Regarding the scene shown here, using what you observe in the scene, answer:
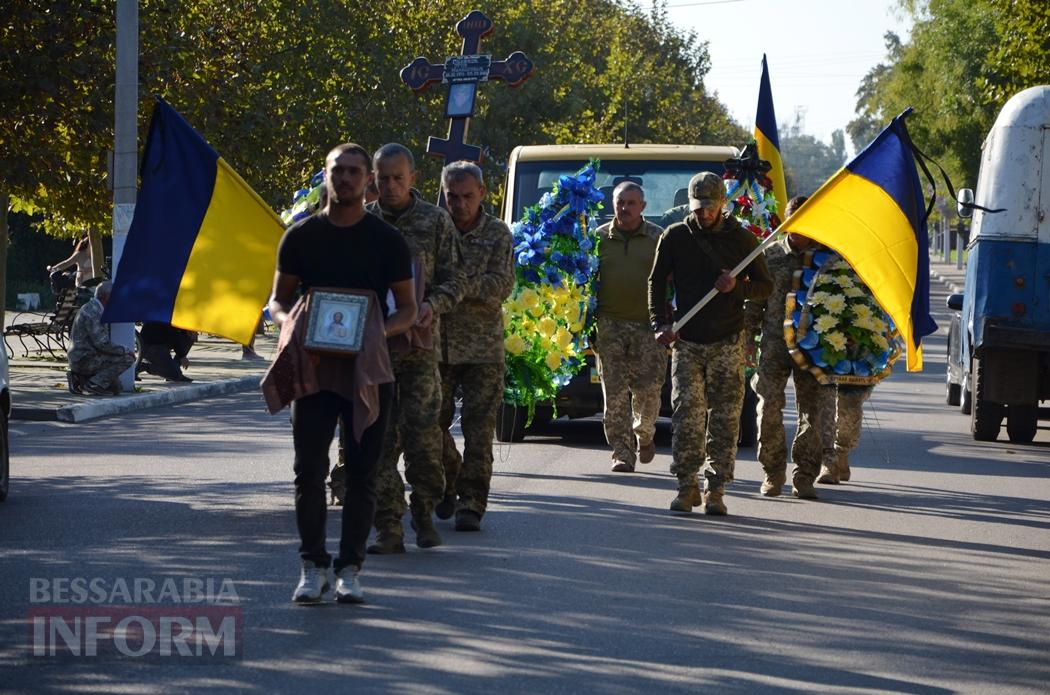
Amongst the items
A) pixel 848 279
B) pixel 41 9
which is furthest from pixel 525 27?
pixel 848 279

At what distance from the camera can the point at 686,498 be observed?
1112cm

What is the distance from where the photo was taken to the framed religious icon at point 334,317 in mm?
7574

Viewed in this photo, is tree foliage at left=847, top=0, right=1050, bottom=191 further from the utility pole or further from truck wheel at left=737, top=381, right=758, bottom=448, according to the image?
truck wheel at left=737, top=381, right=758, bottom=448

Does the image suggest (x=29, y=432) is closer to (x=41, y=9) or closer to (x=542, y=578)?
(x=41, y=9)

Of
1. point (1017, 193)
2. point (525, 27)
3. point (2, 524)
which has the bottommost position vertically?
point (2, 524)

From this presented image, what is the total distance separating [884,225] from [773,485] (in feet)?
6.66

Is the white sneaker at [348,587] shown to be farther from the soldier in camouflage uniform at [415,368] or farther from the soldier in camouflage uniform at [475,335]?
the soldier in camouflage uniform at [475,335]

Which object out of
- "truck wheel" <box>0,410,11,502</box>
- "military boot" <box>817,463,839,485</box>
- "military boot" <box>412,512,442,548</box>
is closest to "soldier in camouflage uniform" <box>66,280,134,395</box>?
"truck wheel" <box>0,410,11,502</box>

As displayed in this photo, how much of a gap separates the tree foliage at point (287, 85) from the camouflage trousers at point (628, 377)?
9.46m

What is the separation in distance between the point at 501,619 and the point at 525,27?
41.8 metres

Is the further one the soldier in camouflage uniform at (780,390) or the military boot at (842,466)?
the military boot at (842,466)

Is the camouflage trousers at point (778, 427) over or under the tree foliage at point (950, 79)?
under

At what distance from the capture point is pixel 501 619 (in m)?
7.63

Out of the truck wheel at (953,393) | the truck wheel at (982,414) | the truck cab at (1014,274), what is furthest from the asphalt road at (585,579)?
the truck wheel at (953,393)
